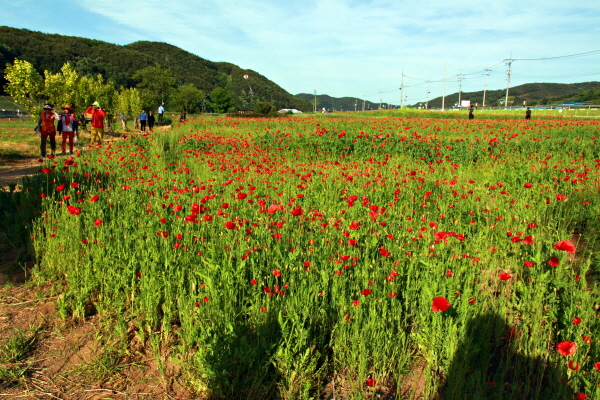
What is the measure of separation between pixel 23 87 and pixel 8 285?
18.0 metres

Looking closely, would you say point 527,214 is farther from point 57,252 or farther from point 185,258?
point 57,252

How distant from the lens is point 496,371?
215 centimetres

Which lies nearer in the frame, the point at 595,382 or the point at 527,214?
the point at 595,382

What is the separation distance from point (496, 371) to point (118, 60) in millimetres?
123624

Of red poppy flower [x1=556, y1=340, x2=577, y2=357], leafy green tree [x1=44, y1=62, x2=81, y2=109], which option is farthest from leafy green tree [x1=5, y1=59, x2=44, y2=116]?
red poppy flower [x1=556, y1=340, x2=577, y2=357]

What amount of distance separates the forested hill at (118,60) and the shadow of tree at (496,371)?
58273 millimetres

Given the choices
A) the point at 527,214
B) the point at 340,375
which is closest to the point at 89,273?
the point at 340,375

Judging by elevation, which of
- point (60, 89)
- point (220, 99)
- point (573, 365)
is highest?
point (220, 99)

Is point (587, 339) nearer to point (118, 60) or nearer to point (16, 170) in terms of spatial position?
point (16, 170)

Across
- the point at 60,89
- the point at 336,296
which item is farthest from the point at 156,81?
the point at 336,296

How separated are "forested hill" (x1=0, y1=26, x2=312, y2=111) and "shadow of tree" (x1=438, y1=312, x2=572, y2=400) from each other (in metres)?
58.3

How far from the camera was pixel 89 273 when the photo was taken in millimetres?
2979

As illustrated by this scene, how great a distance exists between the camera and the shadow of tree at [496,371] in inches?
74.2

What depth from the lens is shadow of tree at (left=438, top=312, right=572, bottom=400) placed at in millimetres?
1884
